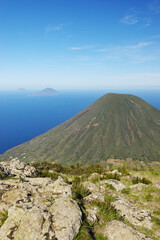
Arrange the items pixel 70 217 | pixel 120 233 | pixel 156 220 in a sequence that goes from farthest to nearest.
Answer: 1. pixel 156 220
2. pixel 70 217
3. pixel 120 233

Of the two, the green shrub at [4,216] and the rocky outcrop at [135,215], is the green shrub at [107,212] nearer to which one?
the rocky outcrop at [135,215]

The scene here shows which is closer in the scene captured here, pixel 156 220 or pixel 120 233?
pixel 120 233

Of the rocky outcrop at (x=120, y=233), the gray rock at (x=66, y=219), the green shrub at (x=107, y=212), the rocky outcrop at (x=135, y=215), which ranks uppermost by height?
the gray rock at (x=66, y=219)

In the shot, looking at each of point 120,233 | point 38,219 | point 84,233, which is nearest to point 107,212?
point 120,233

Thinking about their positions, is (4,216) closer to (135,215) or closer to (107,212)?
(107,212)

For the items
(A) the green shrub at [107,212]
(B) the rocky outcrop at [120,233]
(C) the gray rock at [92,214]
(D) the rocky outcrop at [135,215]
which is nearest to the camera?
(B) the rocky outcrop at [120,233]

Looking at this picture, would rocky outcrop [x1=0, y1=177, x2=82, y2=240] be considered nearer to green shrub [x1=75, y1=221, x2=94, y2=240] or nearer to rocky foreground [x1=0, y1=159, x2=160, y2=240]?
rocky foreground [x1=0, y1=159, x2=160, y2=240]

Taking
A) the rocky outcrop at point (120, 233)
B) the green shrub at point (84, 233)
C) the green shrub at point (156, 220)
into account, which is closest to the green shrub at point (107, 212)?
the rocky outcrop at point (120, 233)

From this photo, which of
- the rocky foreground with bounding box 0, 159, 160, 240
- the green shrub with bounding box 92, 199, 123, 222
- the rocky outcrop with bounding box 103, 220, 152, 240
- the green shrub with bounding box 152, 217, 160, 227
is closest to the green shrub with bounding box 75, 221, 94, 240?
the rocky foreground with bounding box 0, 159, 160, 240
